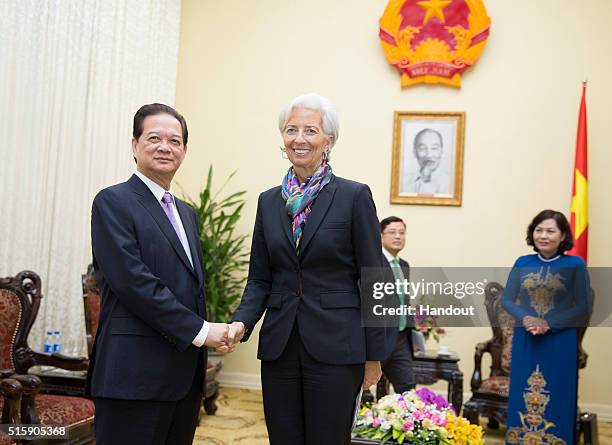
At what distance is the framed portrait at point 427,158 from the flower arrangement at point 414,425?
116 inches

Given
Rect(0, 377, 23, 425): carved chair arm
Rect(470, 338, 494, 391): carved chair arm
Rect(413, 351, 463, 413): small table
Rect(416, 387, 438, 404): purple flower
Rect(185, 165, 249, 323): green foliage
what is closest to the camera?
Rect(0, 377, 23, 425): carved chair arm

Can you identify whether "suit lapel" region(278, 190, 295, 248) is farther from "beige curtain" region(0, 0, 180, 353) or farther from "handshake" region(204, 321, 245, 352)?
"beige curtain" region(0, 0, 180, 353)

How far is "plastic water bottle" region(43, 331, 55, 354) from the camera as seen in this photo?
4355 millimetres

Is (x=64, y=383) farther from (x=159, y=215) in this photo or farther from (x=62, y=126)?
(x=159, y=215)

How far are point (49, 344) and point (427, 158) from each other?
3.46 m

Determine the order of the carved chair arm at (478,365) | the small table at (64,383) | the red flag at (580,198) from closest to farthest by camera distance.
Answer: the small table at (64,383) → the carved chair arm at (478,365) → the red flag at (580,198)

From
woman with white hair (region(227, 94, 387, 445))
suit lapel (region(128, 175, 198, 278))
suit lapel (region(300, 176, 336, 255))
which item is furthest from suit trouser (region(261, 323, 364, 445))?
suit lapel (region(128, 175, 198, 278))

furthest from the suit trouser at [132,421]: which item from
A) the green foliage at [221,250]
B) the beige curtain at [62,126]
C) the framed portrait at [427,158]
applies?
the framed portrait at [427,158]

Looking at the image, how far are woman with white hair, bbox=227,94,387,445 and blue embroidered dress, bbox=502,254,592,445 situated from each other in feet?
7.65

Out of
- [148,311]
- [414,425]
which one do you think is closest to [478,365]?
[414,425]

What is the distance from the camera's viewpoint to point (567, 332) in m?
4.05

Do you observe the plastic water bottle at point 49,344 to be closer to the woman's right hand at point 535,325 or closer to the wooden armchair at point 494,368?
the wooden armchair at point 494,368

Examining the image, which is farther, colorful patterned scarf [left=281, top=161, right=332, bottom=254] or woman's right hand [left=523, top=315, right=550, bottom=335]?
woman's right hand [left=523, top=315, right=550, bottom=335]

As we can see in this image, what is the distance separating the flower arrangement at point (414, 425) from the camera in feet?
9.99
